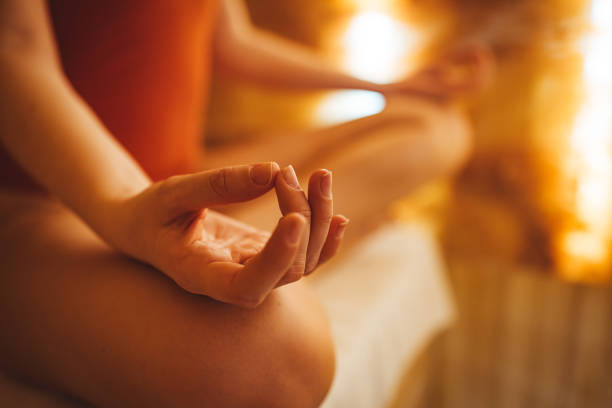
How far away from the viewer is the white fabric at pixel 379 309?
46 cm

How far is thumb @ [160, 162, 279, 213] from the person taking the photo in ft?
0.59

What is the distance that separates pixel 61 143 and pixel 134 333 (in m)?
0.16

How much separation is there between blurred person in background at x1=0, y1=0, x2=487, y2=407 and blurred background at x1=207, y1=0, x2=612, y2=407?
0.53m

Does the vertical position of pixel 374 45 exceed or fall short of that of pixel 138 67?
it exceeds it

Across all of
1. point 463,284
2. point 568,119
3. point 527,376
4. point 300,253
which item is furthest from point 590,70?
point 300,253

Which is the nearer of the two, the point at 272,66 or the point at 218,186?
the point at 218,186

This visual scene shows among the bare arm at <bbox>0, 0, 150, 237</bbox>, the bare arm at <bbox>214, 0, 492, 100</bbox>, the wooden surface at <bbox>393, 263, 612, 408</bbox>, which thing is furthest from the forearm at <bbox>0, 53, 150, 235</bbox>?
the wooden surface at <bbox>393, 263, 612, 408</bbox>

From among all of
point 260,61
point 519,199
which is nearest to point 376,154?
A: point 260,61

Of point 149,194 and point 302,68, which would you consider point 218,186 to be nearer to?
point 149,194

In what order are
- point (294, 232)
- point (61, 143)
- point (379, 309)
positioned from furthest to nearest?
point (379, 309) < point (61, 143) < point (294, 232)

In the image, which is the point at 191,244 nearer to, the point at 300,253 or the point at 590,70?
the point at 300,253

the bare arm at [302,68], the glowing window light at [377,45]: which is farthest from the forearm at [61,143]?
the glowing window light at [377,45]

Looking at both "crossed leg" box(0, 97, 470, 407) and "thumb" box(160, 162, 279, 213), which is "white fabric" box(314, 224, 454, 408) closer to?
"crossed leg" box(0, 97, 470, 407)

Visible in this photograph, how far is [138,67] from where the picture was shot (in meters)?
0.45
